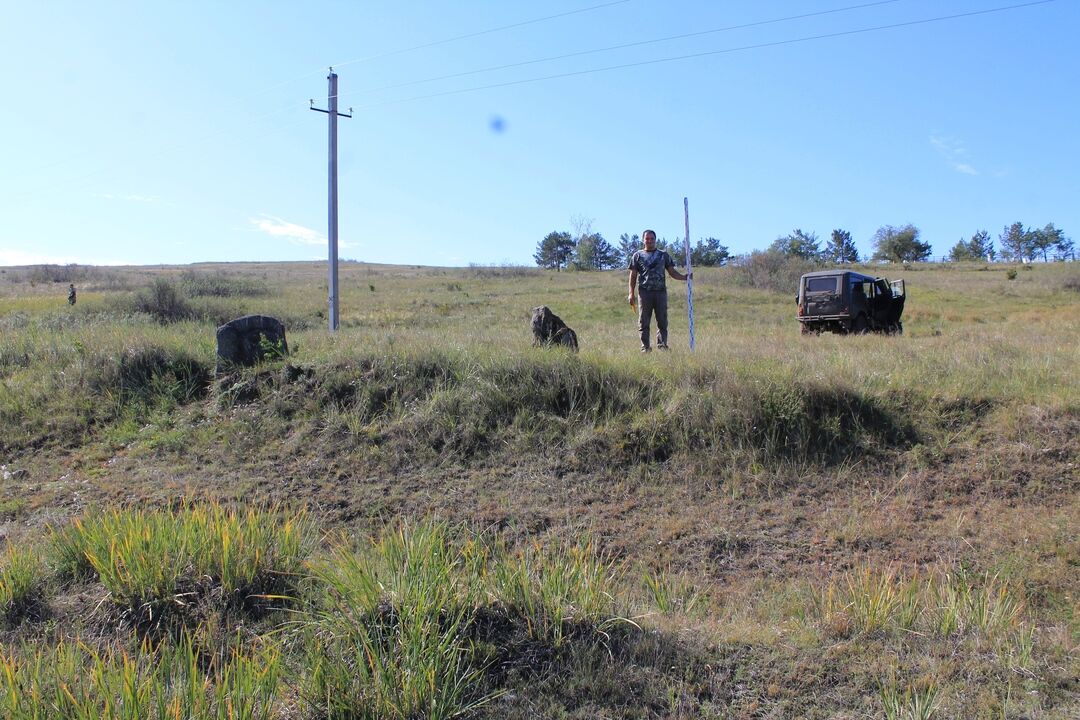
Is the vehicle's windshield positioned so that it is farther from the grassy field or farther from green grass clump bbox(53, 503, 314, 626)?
green grass clump bbox(53, 503, 314, 626)

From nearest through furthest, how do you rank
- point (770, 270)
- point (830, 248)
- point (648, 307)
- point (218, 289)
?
point (648, 307)
point (218, 289)
point (770, 270)
point (830, 248)

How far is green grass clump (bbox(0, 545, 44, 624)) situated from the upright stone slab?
4.92 meters

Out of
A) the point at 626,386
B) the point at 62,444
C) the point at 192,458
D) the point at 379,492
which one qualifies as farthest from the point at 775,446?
the point at 62,444

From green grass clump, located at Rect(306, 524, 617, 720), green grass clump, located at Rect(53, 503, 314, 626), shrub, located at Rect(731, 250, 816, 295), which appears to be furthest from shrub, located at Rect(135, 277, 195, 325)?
shrub, located at Rect(731, 250, 816, 295)

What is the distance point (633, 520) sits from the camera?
625cm

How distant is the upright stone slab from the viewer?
31.0 ft

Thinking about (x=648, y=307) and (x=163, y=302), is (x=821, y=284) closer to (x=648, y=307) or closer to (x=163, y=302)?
(x=648, y=307)

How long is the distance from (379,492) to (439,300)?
2378 centimetres

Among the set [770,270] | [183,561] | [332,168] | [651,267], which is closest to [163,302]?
[332,168]

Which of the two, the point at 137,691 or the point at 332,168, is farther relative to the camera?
the point at 332,168

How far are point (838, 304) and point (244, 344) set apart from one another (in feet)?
41.5

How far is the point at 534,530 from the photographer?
20.1 ft

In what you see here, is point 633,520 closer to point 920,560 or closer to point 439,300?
point 920,560

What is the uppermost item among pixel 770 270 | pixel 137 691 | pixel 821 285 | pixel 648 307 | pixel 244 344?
pixel 770 270
